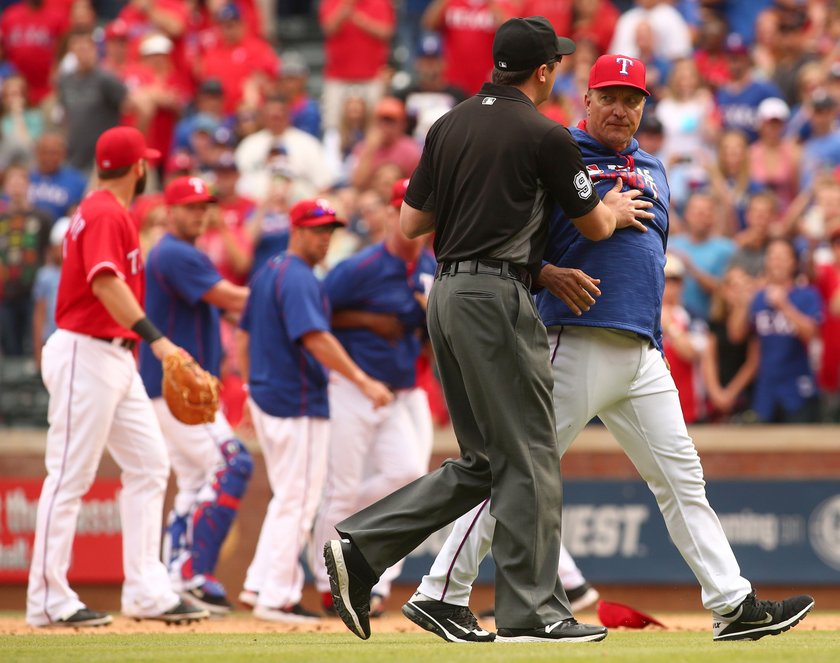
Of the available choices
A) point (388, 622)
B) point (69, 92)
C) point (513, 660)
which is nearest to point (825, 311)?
point (388, 622)

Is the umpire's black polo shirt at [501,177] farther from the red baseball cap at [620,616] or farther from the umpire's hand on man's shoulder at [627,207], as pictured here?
the red baseball cap at [620,616]

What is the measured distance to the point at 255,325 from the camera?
876 cm

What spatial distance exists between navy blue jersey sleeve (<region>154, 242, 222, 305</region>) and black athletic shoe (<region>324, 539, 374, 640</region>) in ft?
10.3

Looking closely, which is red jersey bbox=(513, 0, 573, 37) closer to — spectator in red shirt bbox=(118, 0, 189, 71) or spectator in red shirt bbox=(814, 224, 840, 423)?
spectator in red shirt bbox=(118, 0, 189, 71)

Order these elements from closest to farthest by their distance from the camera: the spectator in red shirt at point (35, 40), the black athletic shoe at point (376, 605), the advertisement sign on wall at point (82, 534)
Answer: the black athletic shoe at point (376, 605) → the advertisement sign on wall at point (82, 534) → the spectator in red shirt at point (35, 40)

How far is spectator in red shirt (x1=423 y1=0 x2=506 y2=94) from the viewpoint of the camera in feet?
51.4

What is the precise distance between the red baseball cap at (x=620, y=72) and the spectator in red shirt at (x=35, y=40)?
41.1 ft

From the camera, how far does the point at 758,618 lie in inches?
235

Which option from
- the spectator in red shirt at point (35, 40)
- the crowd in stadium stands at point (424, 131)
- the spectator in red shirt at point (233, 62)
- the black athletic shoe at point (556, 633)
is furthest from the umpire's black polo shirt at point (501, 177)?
the spectator in red shirt at point (35, 40)


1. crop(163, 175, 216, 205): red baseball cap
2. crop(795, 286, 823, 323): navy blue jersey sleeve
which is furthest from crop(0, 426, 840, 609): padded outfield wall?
crop(163, 175, 216, 205): red baseball cap

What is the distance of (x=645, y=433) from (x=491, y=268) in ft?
3.31

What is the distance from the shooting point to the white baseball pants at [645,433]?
599 cm

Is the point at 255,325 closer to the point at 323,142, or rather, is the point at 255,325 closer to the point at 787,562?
the point at 787,562

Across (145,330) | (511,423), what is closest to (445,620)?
(511,423)
